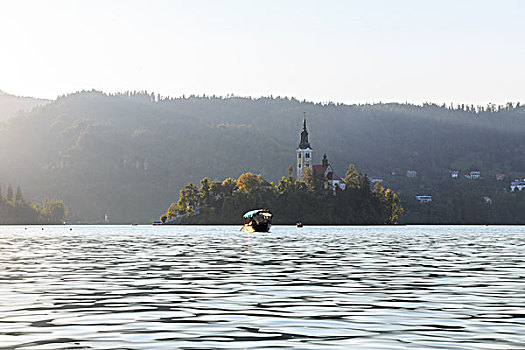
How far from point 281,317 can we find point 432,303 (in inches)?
306

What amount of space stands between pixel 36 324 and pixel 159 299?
8934mm

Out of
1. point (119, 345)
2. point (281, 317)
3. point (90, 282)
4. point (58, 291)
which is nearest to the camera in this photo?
point (119, 345)

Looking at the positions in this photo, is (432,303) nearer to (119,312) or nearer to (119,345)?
(119,312)

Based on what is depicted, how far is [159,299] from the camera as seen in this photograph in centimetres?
3609

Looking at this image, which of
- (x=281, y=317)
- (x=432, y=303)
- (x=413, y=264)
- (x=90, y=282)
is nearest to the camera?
(x=281, y=317)

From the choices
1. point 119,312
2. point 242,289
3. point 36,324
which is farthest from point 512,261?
point 36,324

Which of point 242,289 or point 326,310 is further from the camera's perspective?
point 242,289

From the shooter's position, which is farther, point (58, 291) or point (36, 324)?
point (58, 291)

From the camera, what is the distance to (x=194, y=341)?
24172mm

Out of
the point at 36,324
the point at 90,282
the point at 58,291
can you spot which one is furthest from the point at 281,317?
the point at 90,282

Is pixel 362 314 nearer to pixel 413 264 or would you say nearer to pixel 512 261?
pixel 413 264

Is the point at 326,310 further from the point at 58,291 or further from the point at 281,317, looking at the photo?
the point at 58,291

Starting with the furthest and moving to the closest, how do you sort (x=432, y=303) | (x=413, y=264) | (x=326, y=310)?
(x=413, y=264) → (x=432, y=303) → (x=326, y=310)

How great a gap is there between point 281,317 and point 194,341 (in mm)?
6119
